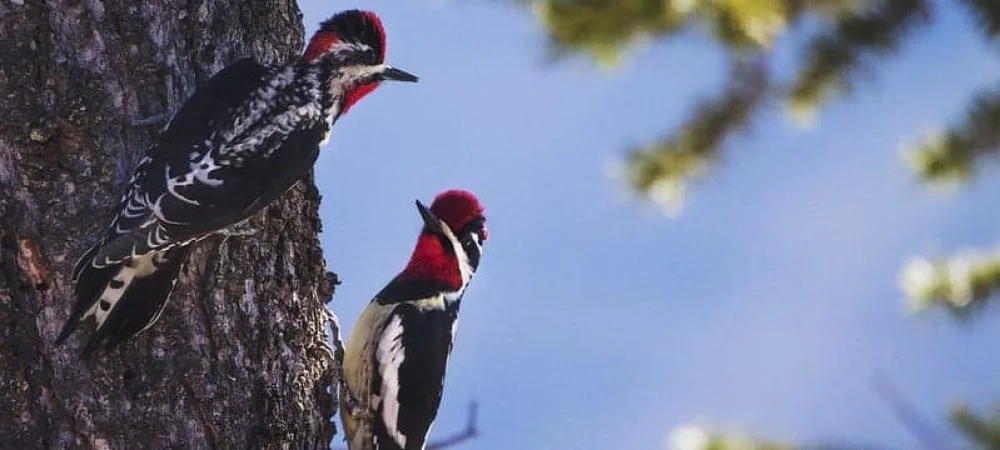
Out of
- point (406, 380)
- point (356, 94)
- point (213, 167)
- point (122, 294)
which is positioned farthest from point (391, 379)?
point (122, 294)

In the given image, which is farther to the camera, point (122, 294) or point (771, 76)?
point (771, 76)

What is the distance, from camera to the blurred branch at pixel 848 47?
118 inches

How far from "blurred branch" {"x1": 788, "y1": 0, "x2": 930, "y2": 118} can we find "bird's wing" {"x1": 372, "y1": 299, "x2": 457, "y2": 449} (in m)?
1.12

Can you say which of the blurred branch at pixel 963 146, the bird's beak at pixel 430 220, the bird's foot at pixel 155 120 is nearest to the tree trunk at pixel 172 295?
the bird's foot at pixel 155 120

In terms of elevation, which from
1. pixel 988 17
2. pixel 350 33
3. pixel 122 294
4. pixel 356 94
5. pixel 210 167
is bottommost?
pixel 122 294

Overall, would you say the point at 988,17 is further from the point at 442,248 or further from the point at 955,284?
the point at 442,248

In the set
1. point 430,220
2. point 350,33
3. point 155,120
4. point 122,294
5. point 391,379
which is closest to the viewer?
point 122,294

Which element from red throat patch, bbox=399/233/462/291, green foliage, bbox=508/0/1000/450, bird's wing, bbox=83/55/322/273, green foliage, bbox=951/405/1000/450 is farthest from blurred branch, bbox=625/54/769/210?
green foliage, bbox=951/405/1000/450

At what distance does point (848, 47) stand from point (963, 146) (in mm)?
401

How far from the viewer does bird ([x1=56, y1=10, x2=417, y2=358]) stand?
2266 mm

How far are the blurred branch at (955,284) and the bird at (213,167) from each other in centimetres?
125

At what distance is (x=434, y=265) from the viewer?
11.3ft

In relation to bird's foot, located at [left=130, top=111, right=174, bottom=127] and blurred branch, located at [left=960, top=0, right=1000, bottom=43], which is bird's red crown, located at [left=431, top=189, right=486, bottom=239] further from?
blurred branch, located at [left=960, top=0, right=1000, bottom=43]

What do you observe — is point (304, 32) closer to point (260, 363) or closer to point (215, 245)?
point (215, 245)
